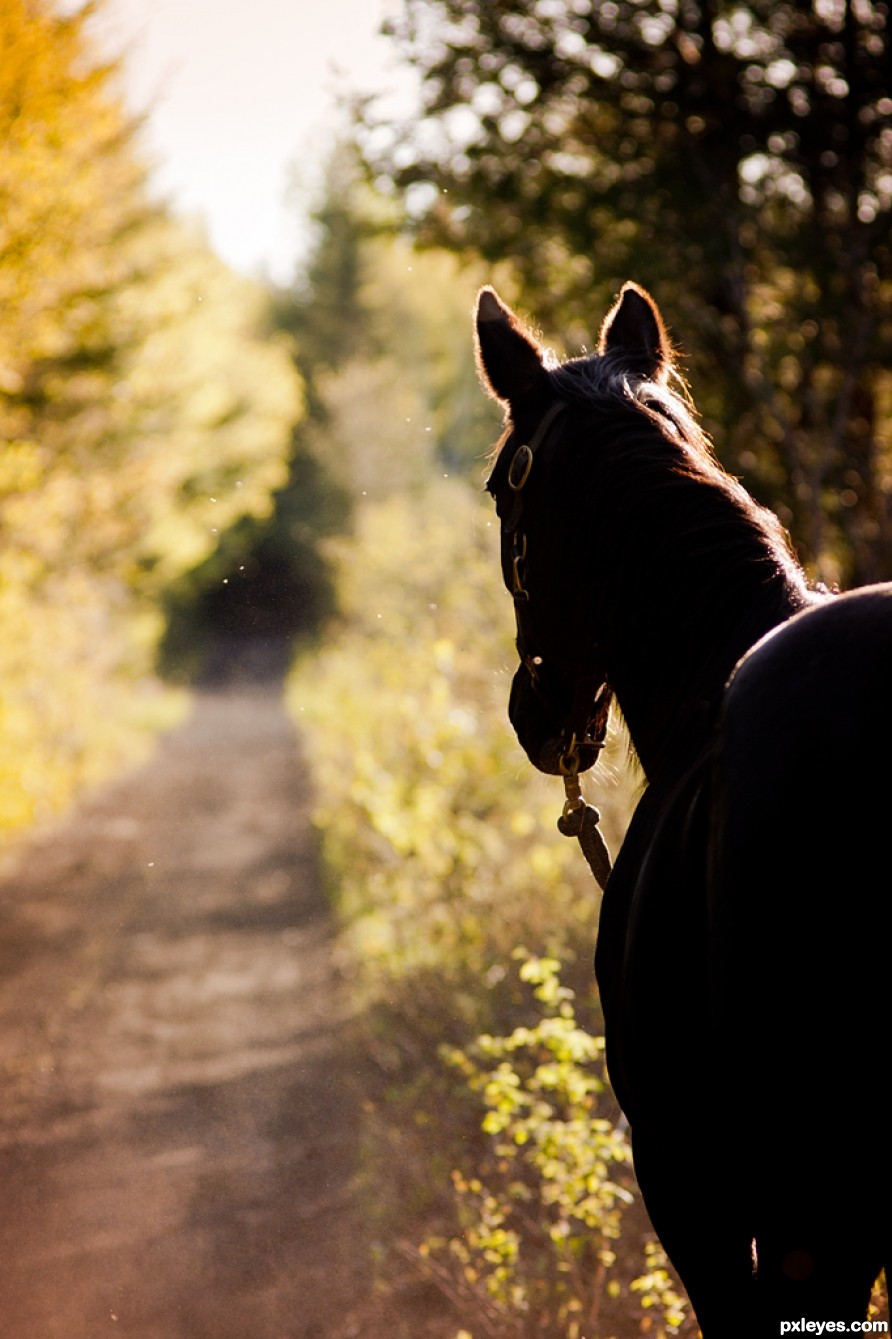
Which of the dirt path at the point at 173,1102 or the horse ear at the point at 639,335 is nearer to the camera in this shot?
the horse ear at the point at 639,335

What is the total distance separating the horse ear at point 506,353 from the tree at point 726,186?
448 cm

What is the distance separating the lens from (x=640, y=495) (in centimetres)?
216

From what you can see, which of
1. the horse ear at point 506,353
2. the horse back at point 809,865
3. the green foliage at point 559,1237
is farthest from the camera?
the green foliage at point 559,1237

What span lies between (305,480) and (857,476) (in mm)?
30629

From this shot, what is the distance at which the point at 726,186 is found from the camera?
6.99m

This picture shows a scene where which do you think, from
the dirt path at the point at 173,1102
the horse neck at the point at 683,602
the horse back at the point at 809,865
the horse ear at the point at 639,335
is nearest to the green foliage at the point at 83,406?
the dirt path at the point at 173,1102

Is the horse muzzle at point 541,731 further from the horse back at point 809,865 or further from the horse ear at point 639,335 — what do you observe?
the horse back at point 809,865

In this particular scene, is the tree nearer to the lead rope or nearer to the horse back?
the lead rope

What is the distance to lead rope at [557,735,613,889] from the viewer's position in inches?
106

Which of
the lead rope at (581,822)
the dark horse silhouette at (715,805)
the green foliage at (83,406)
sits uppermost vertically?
the dark horse silhouette at (715,805)

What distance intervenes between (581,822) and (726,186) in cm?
545

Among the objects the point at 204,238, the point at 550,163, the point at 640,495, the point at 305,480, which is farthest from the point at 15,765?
the point at 305,480

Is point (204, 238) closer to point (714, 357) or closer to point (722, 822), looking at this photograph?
point (714, 357)

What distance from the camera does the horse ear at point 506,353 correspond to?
247 cm
